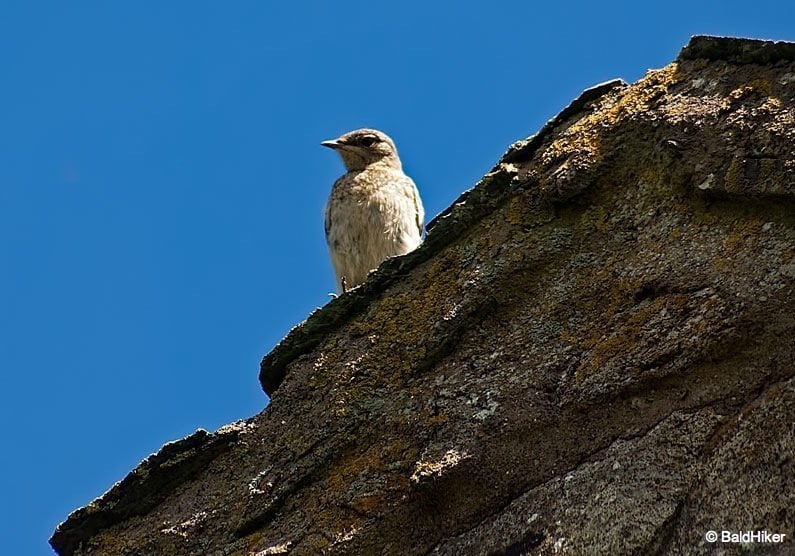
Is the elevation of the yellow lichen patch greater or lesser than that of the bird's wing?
lesser

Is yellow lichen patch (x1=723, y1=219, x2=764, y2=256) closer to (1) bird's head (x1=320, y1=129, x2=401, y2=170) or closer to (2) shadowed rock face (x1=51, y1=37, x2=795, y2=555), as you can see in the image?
(2) shadowed rock face (x1=51, y1=37, x2=795, y2=555)

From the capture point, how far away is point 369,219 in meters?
10.4

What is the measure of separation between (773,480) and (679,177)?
1.59 metres

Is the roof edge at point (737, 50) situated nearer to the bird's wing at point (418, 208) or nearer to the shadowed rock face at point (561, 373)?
the shadowed rock face at point (561, 373)

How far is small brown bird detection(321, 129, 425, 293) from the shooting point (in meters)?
10.2

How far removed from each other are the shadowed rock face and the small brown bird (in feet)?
14.7

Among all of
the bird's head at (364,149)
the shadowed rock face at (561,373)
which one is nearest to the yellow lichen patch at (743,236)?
the shadowed rock face at (561,373)

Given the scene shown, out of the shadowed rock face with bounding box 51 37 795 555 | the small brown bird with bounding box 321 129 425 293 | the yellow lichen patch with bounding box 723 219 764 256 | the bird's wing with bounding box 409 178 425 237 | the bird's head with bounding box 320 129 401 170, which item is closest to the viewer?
the shadowed rock face with bounding box 51 37 795 555

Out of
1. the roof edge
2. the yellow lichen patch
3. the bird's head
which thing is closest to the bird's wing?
the bird's head

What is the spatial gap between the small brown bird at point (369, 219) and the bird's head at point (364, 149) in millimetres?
76

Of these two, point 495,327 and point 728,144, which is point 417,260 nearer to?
point 495,327

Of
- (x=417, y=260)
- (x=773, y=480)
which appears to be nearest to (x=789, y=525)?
(x=773, y=480)

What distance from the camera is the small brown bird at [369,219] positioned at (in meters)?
10.2

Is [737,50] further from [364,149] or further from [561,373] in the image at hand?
Result: [364,149]
